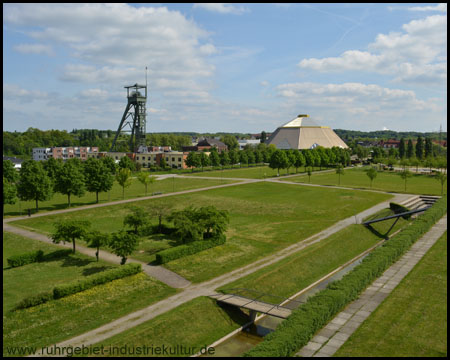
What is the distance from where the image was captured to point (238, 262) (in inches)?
1280

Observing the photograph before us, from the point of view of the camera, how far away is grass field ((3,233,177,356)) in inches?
800

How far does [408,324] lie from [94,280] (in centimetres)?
2062

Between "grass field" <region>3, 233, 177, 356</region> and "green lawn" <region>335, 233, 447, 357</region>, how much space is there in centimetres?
1353

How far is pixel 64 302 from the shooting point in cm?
2364

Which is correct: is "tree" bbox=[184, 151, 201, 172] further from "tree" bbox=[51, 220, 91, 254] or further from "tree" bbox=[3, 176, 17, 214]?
"tree" bbox=[51, 220, 91, 254]

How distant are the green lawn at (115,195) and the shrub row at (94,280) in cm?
2930

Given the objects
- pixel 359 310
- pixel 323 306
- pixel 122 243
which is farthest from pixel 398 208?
pixel 122 243

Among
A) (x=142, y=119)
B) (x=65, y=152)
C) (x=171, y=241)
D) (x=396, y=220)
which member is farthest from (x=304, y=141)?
(x=171, y=241)

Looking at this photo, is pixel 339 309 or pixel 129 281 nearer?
pixel 339 309

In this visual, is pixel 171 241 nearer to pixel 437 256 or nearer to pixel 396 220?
pixel 437 256

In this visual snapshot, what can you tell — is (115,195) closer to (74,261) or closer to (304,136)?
(74,261)

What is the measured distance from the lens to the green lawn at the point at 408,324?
17547 mm

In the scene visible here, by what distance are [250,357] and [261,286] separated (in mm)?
12352

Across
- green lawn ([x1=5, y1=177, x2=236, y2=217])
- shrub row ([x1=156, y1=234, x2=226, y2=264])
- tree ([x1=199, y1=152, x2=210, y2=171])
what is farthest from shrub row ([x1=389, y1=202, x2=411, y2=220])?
tree ([x1=199, y1=152, x2=210, y2=171])
